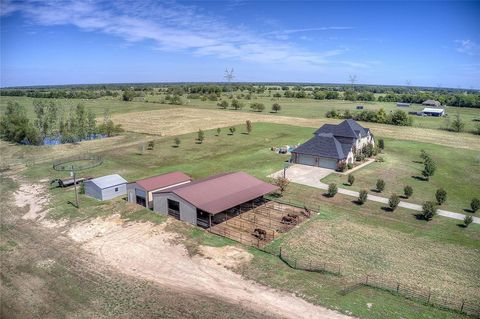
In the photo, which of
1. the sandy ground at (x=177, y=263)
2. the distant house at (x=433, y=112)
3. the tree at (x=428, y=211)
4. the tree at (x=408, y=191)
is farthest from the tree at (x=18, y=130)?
the distant house at (x=433, y=112)

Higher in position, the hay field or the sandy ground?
the hay field

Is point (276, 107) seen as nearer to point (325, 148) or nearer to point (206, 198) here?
point (325, 148)

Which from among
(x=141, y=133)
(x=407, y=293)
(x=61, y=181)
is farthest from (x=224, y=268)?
(x=141, y=133)

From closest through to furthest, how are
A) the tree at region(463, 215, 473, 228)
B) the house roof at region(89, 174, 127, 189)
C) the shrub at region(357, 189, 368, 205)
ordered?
the tree at region(463, 215, 473, 228)
the shrub at region(357, 189, 368, 205)
the house roof at region(89, 174, 127, 189)

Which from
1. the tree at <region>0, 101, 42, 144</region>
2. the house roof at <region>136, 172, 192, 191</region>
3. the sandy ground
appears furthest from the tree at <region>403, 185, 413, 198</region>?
the tree at <region>0, 101, 42, 144</region>

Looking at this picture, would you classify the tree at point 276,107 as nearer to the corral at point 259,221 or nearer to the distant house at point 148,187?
the distant house at point 148,187

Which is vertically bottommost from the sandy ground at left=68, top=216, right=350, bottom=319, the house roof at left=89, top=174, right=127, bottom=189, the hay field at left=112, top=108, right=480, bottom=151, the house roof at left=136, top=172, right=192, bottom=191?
the sandy ground at left=68, top=216, right=350, bottom=319

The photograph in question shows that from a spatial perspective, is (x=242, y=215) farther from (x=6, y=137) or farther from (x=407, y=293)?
(x=6, y=137)

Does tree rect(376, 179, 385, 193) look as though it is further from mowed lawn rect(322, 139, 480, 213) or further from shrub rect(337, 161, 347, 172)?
shrub rect(337, 161, 347, 172)
